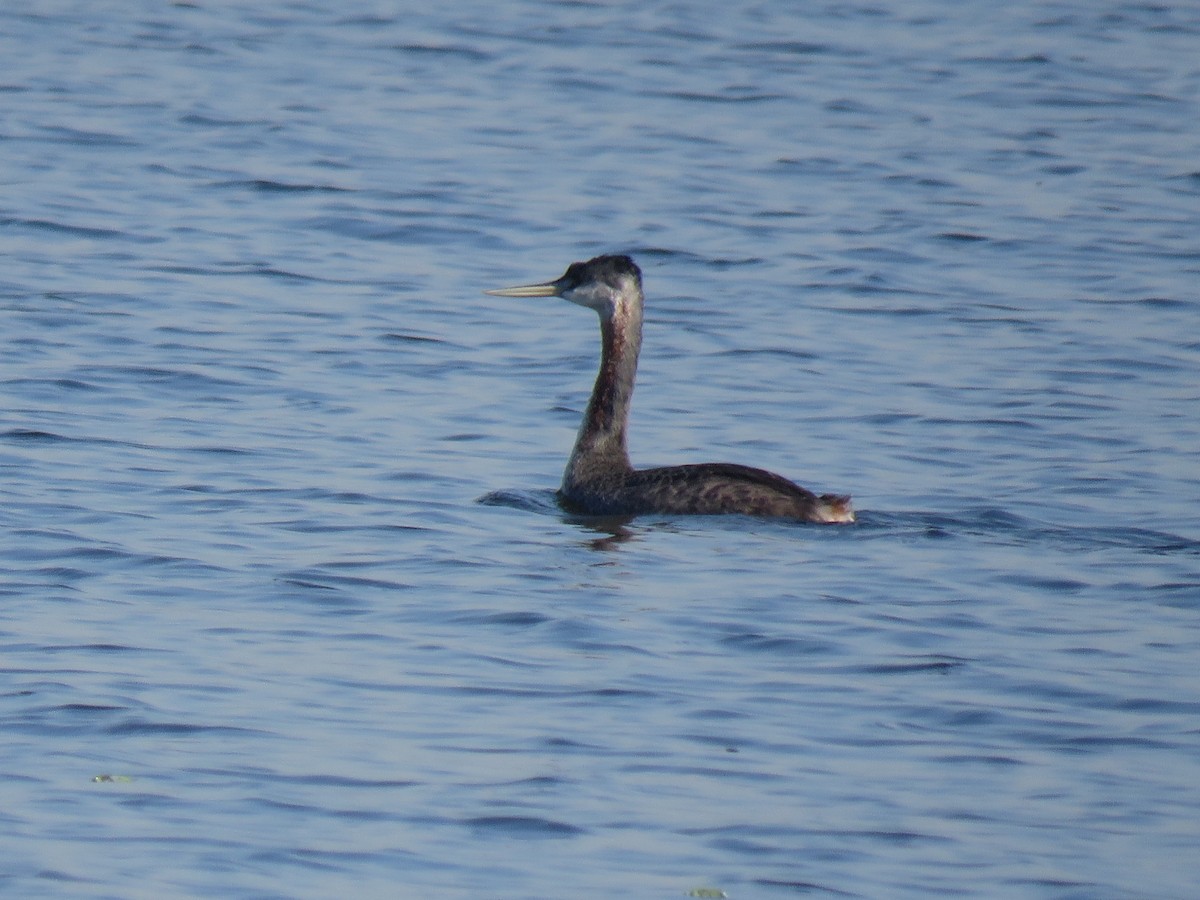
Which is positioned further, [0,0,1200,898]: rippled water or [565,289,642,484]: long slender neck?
[565,289,642,484]: long slender neck

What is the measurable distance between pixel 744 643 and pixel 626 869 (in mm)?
2567

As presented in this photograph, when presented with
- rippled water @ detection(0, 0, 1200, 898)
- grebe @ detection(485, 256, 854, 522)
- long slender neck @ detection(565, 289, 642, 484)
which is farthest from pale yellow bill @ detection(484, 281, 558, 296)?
rippled water @ detection(0, 0, 1200, 898)

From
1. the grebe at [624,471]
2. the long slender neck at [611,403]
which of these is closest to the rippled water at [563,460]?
the grebe at [624,471]

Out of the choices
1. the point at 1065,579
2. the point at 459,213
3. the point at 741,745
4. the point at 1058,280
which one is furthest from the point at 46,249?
the point at 741,745

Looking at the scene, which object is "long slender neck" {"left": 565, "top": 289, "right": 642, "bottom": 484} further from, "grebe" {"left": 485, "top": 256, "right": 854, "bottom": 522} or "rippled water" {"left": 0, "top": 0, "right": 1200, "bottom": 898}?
"rippled water" {"left": 0, "top": 0, "right": 1200, "bottom": 898}

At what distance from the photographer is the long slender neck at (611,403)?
478 inches

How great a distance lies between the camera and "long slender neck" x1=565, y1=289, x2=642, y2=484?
1215 centimetres

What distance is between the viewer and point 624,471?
39.4 ft

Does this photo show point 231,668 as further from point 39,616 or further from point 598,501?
point 598,501

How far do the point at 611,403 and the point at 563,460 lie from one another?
26.6 inches

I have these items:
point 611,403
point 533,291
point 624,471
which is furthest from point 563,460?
point 624,471

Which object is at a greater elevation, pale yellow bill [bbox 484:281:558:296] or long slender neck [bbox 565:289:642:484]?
pale yellow bill [bbox 484:281:558:296]

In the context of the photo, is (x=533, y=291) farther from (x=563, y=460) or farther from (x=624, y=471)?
(x=624, y=471)

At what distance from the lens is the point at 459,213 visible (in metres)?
20.2
